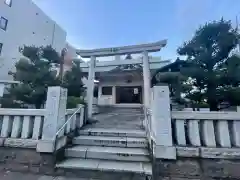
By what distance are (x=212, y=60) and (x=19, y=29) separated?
14.5 m

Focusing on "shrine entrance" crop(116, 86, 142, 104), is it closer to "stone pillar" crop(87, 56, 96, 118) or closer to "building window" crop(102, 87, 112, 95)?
"building window" crop(102, 87, 112, 95)

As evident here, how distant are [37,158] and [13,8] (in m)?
13.9

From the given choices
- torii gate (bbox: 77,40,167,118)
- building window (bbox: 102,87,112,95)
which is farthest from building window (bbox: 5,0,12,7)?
torii gate (bbox: 77,40,167,118)

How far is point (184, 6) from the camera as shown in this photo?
8148 mm

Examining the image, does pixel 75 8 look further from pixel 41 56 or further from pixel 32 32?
pixel 32 32

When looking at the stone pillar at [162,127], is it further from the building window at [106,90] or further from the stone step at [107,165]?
the building window at [106,90]

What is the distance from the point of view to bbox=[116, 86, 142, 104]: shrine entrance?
12.9 meters

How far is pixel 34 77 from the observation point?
6.24 meters

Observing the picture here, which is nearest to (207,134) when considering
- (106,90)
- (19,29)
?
(106,90)

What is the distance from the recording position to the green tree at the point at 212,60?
13.4 feet

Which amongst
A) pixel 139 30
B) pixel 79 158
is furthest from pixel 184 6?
pixel 79 158

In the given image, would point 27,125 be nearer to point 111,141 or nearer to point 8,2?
point 111,141

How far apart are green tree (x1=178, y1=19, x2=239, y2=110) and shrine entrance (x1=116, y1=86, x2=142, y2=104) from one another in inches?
329

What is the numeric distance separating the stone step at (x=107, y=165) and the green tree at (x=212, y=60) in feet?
9.33
